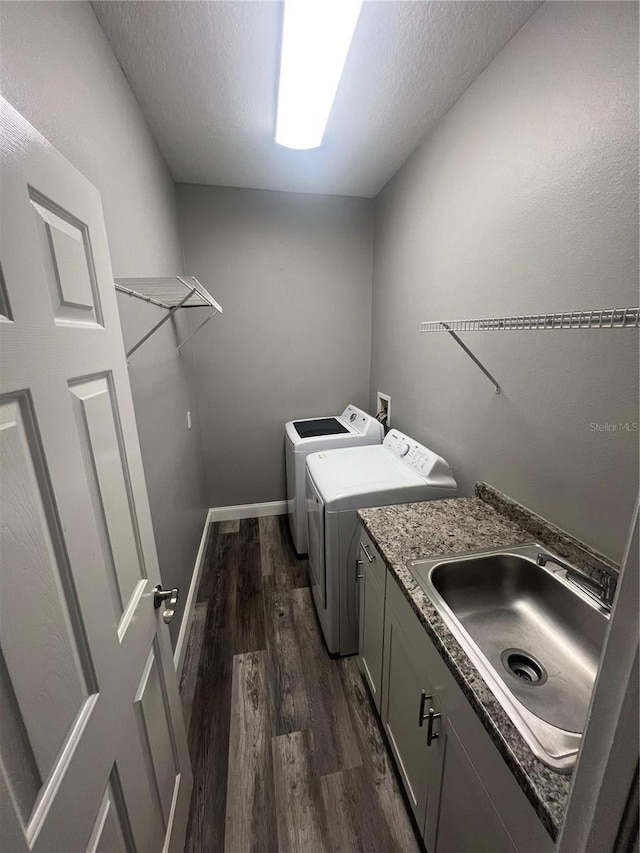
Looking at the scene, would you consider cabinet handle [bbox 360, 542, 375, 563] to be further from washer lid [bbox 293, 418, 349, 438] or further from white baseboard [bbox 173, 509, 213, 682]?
washer lid [bbox 293, 418, 349, 438]

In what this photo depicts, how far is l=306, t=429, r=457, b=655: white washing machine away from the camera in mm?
1587

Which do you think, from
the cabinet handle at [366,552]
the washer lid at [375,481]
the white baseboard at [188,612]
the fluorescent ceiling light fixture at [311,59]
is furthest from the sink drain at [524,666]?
the fluorescent ceiling light fixture at [311,59]

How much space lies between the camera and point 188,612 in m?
2.02

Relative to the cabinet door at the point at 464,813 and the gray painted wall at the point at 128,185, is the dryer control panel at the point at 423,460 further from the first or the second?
the gray painted wall at the point at 128,185

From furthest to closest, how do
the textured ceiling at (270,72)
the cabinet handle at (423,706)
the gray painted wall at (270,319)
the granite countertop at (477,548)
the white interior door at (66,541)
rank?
the gray painted wall at (270,319)
the textured ceiling at (270,72)
the cabinet handle at (423,706)
the granite countertop at (477,548)
the white interior door at (66,541)

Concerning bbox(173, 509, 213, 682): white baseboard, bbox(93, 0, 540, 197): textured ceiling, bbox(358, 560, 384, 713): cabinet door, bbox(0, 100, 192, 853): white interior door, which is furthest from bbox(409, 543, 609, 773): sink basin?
bbox(93, 0, 540, 197): textured ceiling

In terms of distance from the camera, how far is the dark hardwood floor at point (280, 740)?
3.82 feet

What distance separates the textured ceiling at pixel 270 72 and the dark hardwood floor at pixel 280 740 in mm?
2726

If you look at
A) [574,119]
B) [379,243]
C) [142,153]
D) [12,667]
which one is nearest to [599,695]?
[12,667]

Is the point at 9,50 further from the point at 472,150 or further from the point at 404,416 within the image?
the point at 404,416

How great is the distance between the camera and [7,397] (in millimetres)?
464

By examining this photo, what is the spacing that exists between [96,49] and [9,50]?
0.64m

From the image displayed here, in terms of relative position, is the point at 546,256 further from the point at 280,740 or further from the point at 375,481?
the point at 280,740

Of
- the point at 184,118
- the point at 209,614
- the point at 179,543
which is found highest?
the point at 184,118
